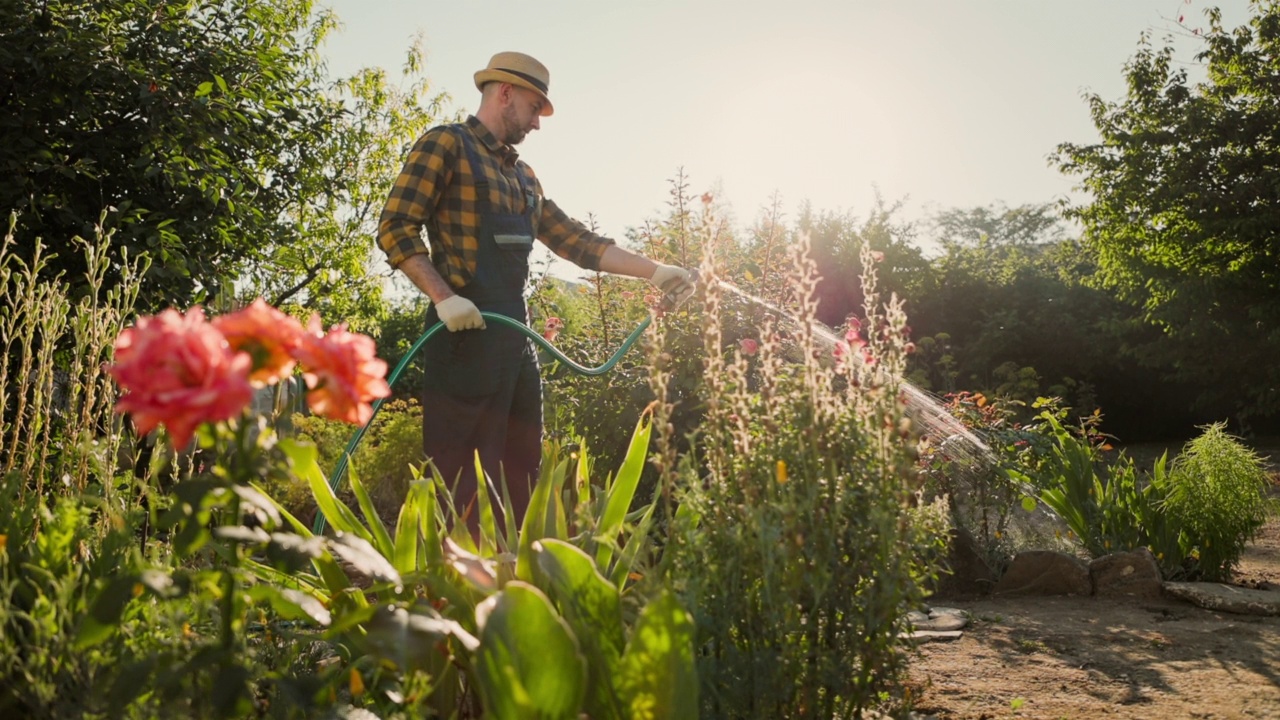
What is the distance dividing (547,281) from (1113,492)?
423cm

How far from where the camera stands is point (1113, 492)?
16.6ft

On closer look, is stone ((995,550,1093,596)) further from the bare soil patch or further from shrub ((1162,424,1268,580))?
shrub ((1162,424,1268,580))

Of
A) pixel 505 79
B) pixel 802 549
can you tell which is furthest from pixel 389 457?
pixel 802 549

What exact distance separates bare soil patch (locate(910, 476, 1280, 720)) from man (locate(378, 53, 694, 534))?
1.57m

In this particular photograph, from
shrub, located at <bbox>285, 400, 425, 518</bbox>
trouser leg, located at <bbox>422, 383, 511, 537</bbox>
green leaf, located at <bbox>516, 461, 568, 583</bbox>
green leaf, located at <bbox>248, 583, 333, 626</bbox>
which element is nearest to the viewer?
green leaf, located at <bbox>248, 583, 333, 626</bbox>

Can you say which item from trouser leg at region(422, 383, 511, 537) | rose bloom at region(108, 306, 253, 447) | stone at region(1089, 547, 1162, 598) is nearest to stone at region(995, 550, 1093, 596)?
stone at region(1089, 547, 1162, 598)

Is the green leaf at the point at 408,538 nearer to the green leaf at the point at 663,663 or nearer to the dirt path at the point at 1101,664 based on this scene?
the green leaf at the point at 663,663

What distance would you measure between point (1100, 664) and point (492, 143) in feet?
8.92

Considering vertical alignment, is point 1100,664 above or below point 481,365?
below

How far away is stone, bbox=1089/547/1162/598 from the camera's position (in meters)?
4.39

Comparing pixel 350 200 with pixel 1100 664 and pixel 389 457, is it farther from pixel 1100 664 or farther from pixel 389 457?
pixel 1100 664

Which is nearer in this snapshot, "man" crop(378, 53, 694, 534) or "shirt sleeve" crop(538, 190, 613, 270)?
"man" crop(378, 53, 694, 534)

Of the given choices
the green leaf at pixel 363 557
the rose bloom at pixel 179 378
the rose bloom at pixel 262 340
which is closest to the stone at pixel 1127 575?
A: the green leaf at pixel 363 557

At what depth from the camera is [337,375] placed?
149 cm
